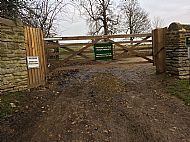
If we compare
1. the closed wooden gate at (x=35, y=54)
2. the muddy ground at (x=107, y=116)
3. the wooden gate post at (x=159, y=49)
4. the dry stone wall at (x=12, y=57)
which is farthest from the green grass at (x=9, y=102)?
the wooden gate post at (x=159, y=49)

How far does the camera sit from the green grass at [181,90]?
711cm

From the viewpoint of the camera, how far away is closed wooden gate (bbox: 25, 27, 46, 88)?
8.46m

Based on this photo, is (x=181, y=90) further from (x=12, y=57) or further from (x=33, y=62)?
(x=12, y=57)

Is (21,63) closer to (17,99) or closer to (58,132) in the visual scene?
(17,99)

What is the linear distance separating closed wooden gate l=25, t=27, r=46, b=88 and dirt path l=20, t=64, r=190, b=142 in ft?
3.05

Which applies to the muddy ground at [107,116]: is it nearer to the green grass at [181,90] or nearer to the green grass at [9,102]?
the green grass at [181,90]

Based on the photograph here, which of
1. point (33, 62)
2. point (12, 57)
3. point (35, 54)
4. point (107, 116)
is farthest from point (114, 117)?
point (35, 54)

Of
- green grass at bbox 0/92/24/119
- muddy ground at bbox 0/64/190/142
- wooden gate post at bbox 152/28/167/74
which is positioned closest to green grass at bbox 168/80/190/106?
muddy ground at bbox 0/64/190/142

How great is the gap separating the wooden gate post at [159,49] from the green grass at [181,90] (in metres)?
1.74

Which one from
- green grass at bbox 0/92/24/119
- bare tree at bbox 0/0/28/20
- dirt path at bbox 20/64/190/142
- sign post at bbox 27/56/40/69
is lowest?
dirt path at bbox 20/64/190/142

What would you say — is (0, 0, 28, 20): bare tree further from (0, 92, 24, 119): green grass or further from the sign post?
(0, 92, 24, 119): green grass

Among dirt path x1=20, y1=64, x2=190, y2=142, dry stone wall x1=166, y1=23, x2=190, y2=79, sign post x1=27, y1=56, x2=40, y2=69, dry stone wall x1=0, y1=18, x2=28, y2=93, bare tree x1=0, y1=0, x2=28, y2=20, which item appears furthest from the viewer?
dry stone wall x1=166, y1=23, x2=190, y2=79

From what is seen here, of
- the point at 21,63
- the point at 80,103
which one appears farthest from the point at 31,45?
the point at 80,103

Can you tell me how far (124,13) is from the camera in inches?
1308
